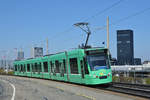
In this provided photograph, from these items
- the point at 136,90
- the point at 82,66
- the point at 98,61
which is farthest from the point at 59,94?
the point at 98,61

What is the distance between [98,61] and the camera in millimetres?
19625

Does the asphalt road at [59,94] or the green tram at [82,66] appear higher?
the green tram at [82,66]

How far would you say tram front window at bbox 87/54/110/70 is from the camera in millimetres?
19281

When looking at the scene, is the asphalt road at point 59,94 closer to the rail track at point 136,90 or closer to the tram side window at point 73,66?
the rail track at point 136,90

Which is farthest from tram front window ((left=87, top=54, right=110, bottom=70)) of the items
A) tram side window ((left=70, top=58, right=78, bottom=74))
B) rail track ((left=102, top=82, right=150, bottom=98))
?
tram side window ((left=70, top=58, right=78, bottom=74))

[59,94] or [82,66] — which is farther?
[82,66]

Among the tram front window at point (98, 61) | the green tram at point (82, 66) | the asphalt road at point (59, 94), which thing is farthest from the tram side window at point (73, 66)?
the tram front window at point (98, 61)

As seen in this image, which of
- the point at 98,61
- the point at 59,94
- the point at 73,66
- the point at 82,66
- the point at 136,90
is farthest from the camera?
the point at 73,66

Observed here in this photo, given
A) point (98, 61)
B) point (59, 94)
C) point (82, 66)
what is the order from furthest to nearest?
point (82, 66), point (98, 61), point (59, 94)

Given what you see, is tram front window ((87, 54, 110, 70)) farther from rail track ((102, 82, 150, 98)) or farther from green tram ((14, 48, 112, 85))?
rail track ((102, 82, 150, 98))

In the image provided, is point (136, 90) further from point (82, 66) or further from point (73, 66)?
point (73, 66)

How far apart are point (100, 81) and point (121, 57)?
179 m

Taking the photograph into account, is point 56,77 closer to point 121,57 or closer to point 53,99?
point 53,99

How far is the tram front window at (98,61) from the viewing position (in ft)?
63.3
